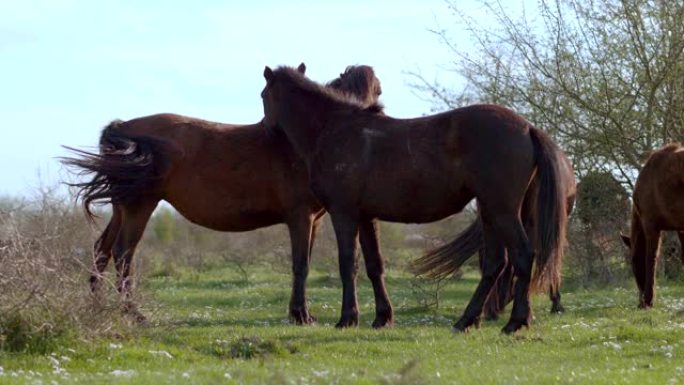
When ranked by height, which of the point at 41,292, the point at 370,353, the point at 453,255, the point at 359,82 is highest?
the point at 359,82

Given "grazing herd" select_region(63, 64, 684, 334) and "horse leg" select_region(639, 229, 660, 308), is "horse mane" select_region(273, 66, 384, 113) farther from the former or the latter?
"horse leg" select_region(639, 229, 660, 308)

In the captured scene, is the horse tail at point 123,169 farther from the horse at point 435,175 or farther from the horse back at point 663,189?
the horse back at point 663,189

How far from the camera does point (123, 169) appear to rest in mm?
14289

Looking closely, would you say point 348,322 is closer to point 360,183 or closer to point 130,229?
point 360,183

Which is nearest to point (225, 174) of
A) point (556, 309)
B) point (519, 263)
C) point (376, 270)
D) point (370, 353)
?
point (376, 270)

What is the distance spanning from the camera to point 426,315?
51.9 ft

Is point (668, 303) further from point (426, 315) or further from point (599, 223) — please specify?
point (599, 223)

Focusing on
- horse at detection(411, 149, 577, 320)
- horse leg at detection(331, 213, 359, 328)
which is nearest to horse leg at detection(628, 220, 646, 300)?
horse at detection(411, 149, 577, 320)

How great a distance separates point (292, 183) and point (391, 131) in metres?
1.94

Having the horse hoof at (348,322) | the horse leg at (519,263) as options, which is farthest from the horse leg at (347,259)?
the horse leg at (519,263)

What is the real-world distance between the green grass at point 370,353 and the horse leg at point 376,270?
0.96ft

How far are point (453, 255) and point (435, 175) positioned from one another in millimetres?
2156

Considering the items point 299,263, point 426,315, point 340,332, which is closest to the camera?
point 340,332

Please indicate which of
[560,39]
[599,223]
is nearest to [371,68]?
[560,39]
